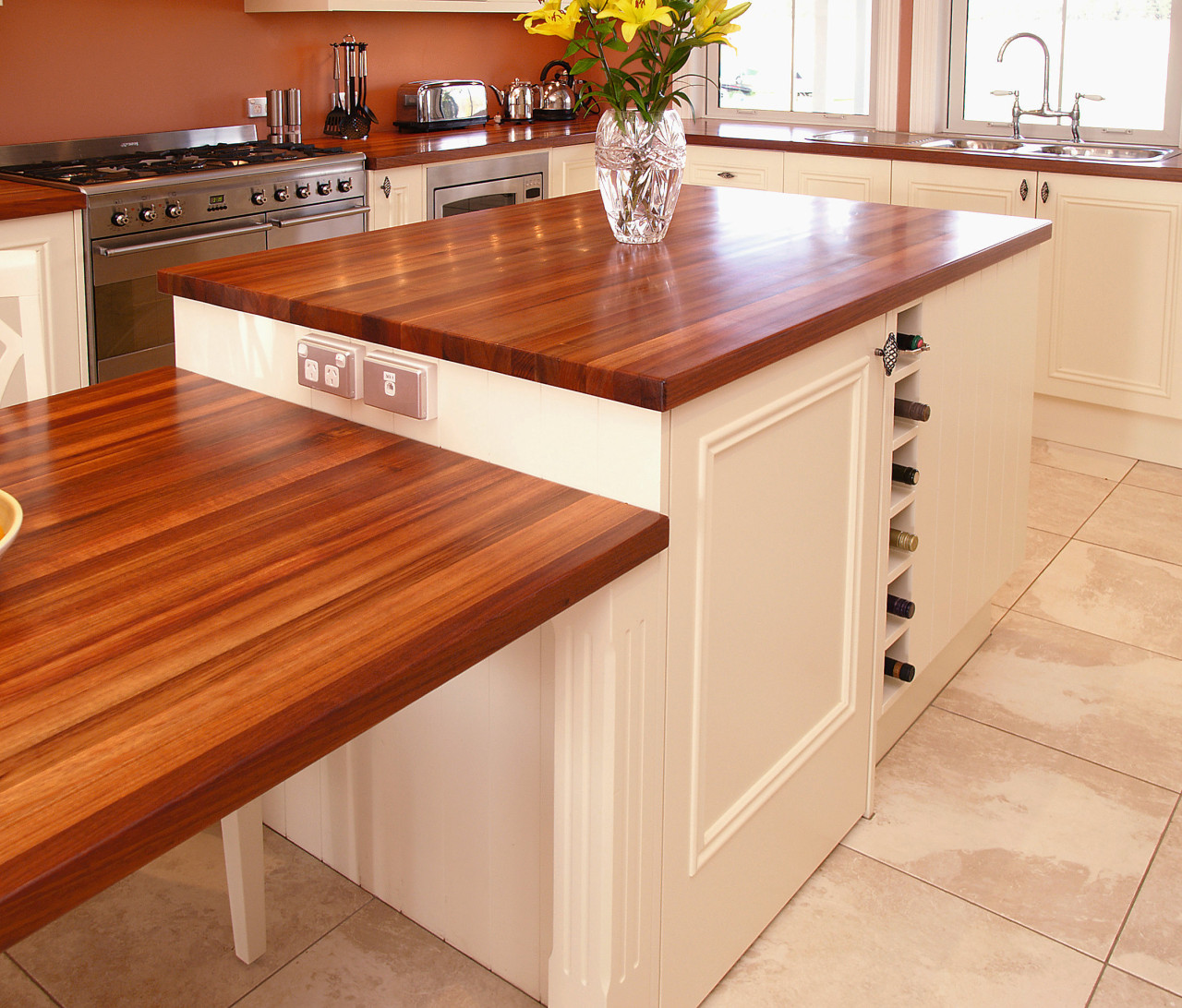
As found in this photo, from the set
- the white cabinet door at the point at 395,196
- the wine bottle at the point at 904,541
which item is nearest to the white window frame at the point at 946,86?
the white cabinet door at the point at 395,196

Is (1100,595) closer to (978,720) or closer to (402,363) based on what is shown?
(978,720)

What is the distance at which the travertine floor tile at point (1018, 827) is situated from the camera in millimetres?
1944

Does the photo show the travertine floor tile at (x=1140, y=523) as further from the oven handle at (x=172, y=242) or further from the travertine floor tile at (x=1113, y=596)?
the oven handle at (x=172, y=242)

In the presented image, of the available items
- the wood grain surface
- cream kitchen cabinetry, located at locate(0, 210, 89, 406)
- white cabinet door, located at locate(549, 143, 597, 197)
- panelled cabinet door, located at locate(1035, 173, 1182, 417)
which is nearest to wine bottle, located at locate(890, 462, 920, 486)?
cream kitchen cabinetry, located at locate(0, 210, 89, 406)

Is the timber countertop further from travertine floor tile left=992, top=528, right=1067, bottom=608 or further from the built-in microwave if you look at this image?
the built-in microwave

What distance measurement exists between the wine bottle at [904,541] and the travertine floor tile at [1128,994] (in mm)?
729

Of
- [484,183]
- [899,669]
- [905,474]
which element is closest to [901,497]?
[905,474]

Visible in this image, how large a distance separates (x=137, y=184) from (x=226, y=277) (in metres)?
1.62

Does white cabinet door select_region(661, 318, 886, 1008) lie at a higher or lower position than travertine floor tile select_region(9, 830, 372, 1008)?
higher

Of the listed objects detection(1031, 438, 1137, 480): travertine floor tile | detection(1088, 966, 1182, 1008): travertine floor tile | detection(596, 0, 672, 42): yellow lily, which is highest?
detection(596, 0, 672, 42): yellow lily

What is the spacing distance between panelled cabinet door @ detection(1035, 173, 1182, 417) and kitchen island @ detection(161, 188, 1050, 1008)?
1.69 meters

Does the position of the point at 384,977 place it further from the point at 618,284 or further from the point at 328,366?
the point at 618,284

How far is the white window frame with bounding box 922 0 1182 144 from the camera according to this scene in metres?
4.45

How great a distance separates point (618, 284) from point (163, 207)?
Result: 6.48ft
